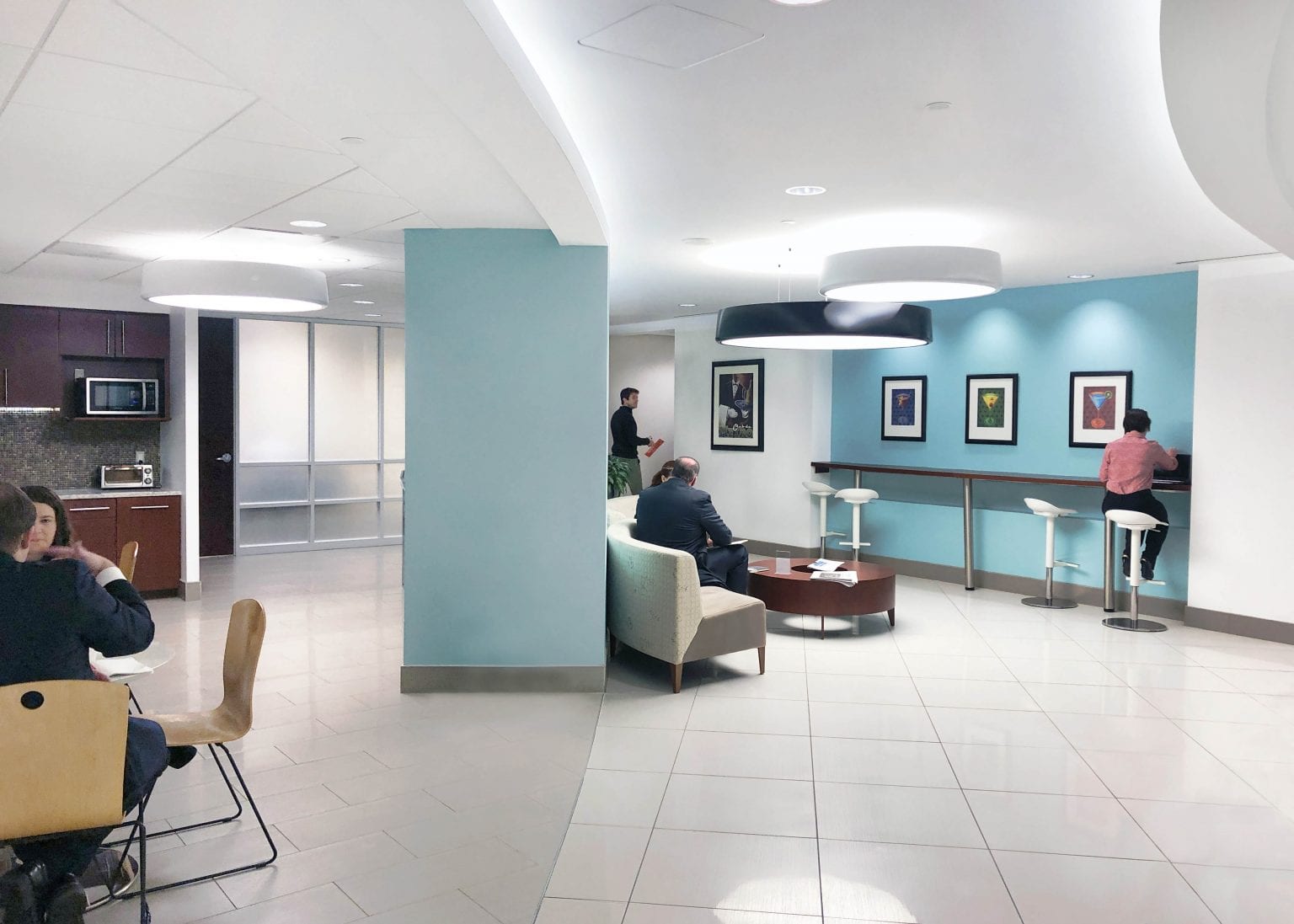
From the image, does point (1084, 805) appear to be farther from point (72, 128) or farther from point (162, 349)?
point (162, 349)

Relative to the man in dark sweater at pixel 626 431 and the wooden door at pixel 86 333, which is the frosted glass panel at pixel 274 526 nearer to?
the wooden door at pixel 86 333

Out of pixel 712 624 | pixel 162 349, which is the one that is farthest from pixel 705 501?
pixel 162 349

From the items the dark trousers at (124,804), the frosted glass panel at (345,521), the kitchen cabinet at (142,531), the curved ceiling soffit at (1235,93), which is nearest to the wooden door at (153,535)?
the kitchen cabinet at (142,531)

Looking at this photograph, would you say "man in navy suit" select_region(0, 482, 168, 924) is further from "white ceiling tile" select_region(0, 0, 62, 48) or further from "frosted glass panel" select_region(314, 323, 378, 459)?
"frosted glass panel" select_region(314, 323, 378, 459)

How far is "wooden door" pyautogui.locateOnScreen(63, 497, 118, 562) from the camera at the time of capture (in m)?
7.86

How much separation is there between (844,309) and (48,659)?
532 cm

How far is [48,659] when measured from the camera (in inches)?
107

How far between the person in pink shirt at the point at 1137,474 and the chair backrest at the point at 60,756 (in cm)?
691

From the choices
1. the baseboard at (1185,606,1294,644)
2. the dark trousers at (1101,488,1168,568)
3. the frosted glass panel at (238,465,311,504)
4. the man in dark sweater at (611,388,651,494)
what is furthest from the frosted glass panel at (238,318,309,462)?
the baseboard at (1185,606,1294,644)

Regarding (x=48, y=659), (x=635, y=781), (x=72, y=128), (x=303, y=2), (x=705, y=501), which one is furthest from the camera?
(x=705, y=501)

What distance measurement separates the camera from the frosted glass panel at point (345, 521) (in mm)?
11242

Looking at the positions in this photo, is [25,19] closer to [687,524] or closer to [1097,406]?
[687,524]

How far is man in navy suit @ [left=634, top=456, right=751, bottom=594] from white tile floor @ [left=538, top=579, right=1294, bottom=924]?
685 millimetres

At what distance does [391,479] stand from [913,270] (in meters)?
7.72
